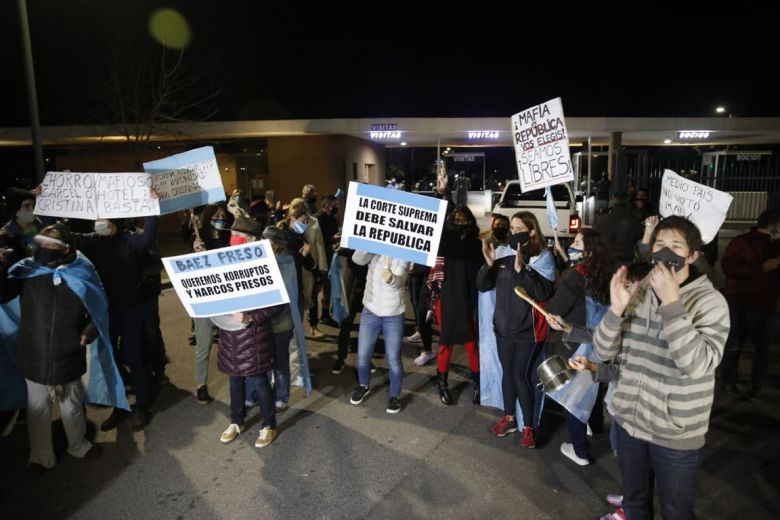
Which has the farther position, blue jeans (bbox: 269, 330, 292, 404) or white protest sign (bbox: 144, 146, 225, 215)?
white protest sign (bbox: 144, 146, 225, 215)

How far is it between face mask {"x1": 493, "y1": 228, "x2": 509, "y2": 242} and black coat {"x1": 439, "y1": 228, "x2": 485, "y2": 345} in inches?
14.8

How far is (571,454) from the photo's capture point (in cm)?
449

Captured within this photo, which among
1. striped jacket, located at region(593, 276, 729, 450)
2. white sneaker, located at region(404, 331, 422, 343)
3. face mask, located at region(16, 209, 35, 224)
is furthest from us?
white sneaker, located at region(404, 331, 422, 343)

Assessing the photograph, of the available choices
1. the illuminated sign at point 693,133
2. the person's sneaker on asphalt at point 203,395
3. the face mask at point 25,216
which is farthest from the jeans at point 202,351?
the illuminated sign at point 693,133

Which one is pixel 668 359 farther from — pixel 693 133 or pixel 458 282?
pixel 693 133

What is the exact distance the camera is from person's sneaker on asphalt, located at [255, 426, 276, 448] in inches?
187

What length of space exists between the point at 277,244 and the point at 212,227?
291 cm

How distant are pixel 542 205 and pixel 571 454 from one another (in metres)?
11.0

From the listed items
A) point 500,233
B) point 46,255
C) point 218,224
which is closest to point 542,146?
point 500,233

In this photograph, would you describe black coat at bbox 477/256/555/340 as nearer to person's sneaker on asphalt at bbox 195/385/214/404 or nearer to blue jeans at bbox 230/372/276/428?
blue jeans at bbox 230/372/276/428

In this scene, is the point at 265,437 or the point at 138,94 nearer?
the point at 265,437

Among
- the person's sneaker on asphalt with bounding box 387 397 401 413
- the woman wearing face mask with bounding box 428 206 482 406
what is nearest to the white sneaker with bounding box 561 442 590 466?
the woman wearing face mask with bounding box 428 206 482 406

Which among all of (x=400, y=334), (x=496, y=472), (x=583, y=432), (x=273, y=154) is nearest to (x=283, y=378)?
(x=400, y=334)

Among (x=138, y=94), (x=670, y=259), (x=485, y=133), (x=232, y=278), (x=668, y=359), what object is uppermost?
(x=138, y=94)
